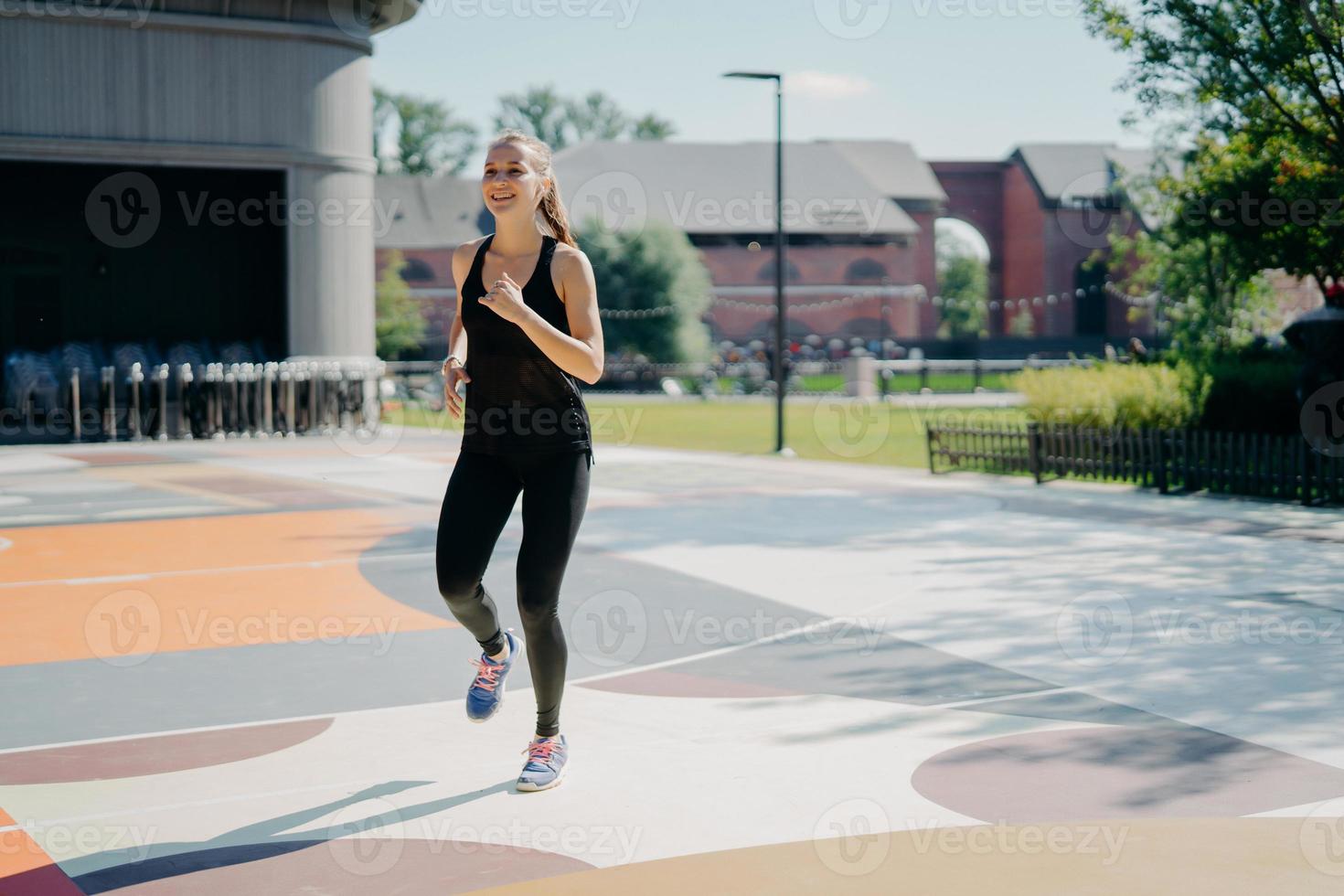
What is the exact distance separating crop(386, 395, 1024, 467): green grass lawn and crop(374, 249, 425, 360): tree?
67.1 ft

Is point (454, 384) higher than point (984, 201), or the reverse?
point (984, 201)

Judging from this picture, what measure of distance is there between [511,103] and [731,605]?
10448cm

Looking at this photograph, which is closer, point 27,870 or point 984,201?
point 27,870

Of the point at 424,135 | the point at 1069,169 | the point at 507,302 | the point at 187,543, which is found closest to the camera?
the point at 507,302

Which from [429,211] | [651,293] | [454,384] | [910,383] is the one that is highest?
[429,211]

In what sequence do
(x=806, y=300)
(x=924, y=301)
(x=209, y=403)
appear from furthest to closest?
1. (x=924, y=301)
2. (x=806, y=300)
3. (x=209, y=403)

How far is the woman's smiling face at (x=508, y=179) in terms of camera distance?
16.1ft

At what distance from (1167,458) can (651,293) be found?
1790 inches

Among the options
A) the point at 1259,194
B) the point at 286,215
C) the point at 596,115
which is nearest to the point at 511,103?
the point at 596,115

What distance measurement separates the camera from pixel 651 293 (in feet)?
198

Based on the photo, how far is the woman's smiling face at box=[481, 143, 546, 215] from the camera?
4898 millimetres

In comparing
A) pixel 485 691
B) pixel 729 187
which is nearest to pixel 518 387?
pixel 485 691

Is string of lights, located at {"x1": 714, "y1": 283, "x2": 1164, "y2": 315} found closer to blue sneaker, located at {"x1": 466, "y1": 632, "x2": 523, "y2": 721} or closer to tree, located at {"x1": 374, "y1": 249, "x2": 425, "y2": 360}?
tree, located at {"x1": 374, "y1": 249, "x2": 425, "y2": 360}

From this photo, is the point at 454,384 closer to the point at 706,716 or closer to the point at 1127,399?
the point at 706,716
